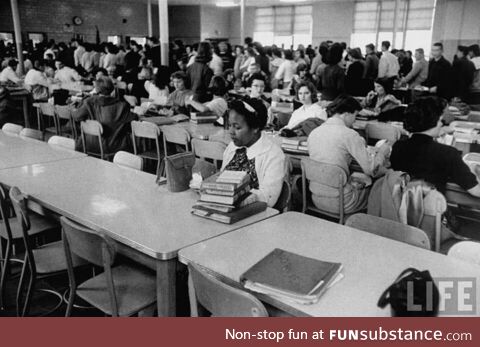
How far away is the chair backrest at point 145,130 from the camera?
4.62 metres

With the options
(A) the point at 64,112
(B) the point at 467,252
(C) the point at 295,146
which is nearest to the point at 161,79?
(A) the point at 64,112

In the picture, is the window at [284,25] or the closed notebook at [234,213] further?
the window at [284,25]

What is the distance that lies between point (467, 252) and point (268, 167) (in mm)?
1208

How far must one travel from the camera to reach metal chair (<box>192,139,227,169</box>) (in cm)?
378

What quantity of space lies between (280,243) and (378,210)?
102 cm

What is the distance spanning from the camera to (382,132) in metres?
4.71

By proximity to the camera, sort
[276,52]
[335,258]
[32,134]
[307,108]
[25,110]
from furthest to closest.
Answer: [276,52], [25,110], [307,108], [32,134], [335,258]

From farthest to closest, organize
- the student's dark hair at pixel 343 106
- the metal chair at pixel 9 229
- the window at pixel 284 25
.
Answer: the window at pixel 284 25 < the student's dark hair at pixel 343 106 < the metal chair at pixel 9 229

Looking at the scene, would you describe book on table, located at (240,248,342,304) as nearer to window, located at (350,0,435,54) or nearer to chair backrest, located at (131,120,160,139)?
chair backrest, located at (131,120,160,139)

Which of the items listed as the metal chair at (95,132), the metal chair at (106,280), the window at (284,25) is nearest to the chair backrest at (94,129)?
the metal chair at (95,132)

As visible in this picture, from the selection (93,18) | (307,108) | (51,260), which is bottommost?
(51,260)

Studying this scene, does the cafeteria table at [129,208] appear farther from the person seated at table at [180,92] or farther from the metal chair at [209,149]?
the person seated at table at [180,92]

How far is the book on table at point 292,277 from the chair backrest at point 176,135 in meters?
2.75

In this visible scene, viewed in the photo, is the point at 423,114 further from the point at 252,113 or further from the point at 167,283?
the point at 167,283
